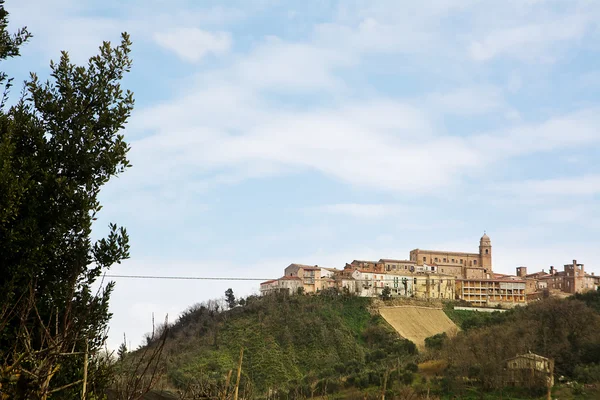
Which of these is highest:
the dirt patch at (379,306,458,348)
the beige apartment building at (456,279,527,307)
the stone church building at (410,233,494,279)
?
the stone church building at (410,233,494,279)

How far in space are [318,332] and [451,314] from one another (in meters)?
21.6

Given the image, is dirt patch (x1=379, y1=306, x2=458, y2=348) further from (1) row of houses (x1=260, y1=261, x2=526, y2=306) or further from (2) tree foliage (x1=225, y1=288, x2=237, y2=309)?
(2) tree foliage (x1=225, y1=288, x2=237, y2=309)

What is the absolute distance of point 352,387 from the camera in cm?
3694

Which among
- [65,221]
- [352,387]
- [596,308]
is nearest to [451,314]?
[596,308]

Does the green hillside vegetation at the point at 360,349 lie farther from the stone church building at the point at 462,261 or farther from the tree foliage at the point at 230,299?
the stone church building at the point at 462,261

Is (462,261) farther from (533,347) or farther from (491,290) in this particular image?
(533,347)

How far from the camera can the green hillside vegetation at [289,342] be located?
46219mm

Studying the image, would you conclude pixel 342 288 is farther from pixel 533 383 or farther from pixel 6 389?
pixel 6 389

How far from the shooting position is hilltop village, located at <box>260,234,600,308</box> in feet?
253

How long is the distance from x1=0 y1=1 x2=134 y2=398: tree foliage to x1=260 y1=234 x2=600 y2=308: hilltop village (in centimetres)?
6324

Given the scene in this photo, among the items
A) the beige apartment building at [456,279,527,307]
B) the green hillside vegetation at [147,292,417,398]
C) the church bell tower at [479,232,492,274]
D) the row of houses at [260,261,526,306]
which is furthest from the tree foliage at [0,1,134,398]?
the church bell tower at [479,232,492,274]

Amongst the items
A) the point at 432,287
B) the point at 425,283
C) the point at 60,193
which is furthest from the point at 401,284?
the point at 60,193

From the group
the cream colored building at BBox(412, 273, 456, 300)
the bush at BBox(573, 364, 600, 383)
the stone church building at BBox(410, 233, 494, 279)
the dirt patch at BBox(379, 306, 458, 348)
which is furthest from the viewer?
the stone church building at BBox(410, 233, 494, 279)

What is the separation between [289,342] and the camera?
185 feet
